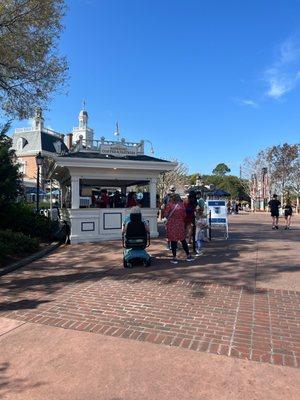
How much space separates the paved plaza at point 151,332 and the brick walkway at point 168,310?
16 mm

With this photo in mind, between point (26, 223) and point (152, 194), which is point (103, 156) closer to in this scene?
point (152, 194)

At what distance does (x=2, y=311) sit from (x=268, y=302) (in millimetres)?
4051

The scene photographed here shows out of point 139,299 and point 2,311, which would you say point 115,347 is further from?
point 2,311

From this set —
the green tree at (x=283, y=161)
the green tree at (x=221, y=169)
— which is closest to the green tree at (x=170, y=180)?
the green tree at (x=283, y=161)

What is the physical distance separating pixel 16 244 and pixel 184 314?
6332mm

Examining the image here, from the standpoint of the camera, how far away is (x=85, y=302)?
5883 mm

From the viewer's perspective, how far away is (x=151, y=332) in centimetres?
464

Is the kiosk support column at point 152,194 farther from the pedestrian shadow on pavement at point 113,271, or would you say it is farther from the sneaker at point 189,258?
the sneaker at point 189,258

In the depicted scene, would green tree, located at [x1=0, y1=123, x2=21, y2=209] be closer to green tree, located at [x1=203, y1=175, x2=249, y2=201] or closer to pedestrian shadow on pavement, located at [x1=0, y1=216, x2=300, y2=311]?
pedestrian shadow on pavement, located at [x1=0, y1=216, x2=300, y2=311]

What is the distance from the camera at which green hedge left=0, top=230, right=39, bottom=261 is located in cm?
970

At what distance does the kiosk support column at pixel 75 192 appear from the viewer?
13086 mm

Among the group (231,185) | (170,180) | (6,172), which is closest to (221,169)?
(231,185)

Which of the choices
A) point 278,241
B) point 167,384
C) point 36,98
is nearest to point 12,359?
point 167,384

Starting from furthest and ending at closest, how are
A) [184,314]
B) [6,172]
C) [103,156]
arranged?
[6,172]
[103,156]
[184,314]
